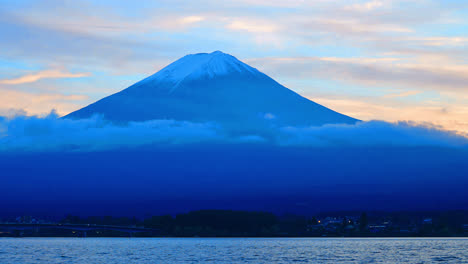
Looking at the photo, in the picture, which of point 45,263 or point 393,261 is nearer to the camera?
point 45,263

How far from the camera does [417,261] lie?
301 ft

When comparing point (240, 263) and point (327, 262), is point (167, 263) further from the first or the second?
point (327, 262)

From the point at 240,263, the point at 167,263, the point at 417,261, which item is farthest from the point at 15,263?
the point at 417,261

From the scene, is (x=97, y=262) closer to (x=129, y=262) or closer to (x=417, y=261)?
(x=129, y=262)

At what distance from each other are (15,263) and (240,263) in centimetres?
2562

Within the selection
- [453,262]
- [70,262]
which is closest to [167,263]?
[70,262]

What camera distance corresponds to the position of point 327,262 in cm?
9138

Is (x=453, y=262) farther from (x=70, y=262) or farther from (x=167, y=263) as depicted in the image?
(x=70, y=262)

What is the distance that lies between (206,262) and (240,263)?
4216 millimetres

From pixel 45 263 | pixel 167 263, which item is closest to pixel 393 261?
pixel 167 263

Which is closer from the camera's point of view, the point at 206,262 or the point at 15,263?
the point at 15,263

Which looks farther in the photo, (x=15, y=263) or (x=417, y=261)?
(x=417, y=261)

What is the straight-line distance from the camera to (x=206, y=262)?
A: 90.9 meters

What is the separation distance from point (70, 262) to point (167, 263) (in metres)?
11.3
